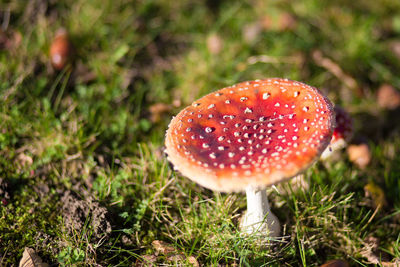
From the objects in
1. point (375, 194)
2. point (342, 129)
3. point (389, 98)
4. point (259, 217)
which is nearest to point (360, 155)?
point (342, 129)

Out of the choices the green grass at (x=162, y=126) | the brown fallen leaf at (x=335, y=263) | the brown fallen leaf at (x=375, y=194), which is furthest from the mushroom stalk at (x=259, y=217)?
the brown fallen leaf at (x=375, y=194)

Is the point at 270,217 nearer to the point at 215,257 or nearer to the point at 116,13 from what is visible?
the point at 215,257

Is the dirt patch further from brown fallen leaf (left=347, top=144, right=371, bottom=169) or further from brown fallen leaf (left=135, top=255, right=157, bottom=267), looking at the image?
brown fallen leaf (left=347, top=144, right=371, bottom=169)

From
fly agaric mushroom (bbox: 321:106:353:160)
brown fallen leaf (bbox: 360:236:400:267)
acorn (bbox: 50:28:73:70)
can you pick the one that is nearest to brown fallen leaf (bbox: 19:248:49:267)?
acorn (bbox: 50:28:73:70)

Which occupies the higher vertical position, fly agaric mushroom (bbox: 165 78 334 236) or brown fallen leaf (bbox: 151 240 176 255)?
fly agaric mushroom (bbox: 165 78 334 236)

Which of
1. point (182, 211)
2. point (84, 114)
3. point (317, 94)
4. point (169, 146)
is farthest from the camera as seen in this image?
point (84, 114)

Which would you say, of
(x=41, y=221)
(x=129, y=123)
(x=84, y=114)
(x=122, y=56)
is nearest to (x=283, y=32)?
(x=122, y=56)
